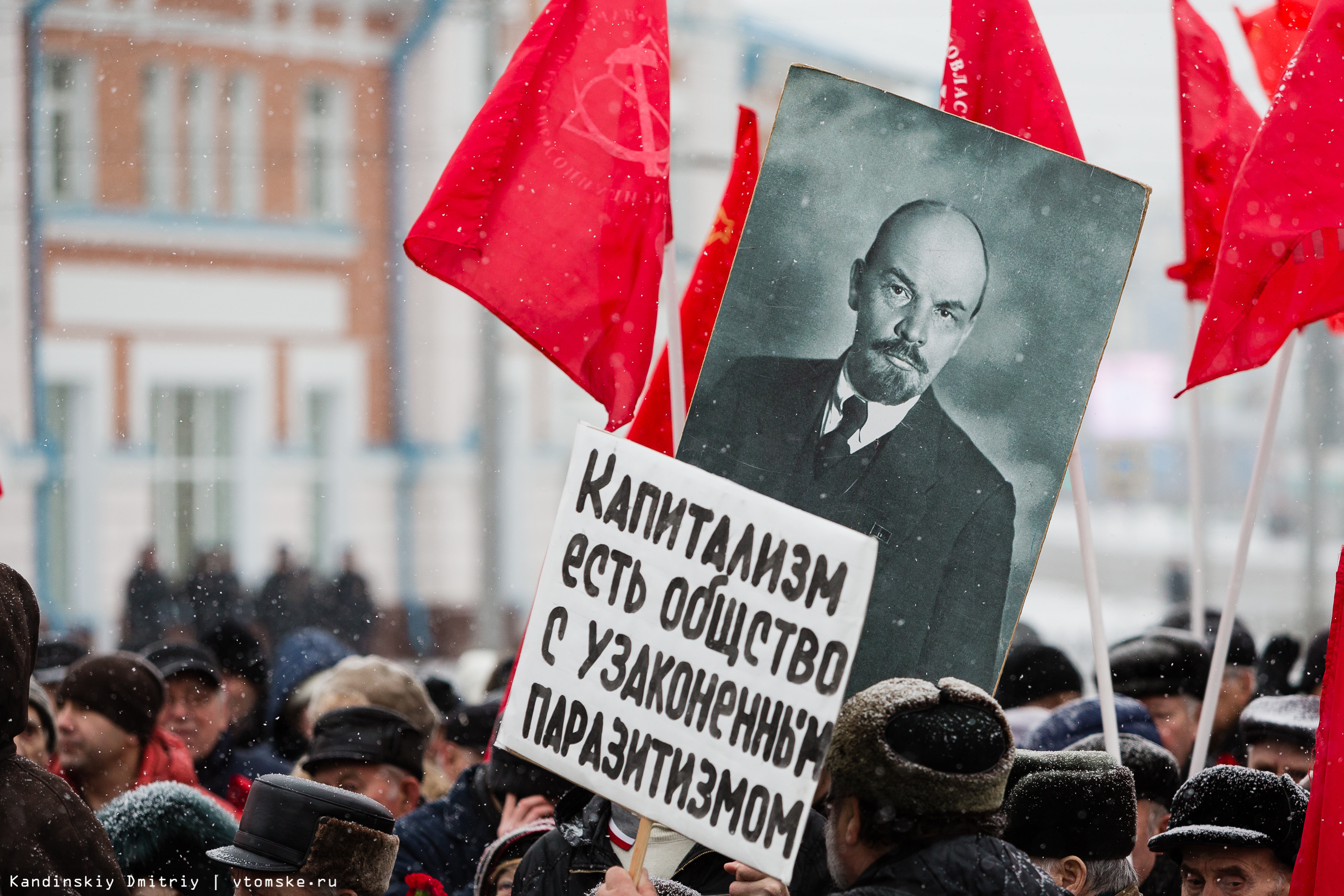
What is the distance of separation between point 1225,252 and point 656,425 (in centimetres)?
146

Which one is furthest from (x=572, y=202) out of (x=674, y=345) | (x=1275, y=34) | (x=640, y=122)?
(x=1275, y=34)

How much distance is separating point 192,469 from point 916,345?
52.5 feet

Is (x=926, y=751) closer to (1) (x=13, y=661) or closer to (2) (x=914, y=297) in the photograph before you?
(2) (x=914, y=297)

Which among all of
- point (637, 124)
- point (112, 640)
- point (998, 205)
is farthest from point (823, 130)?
point (112, 640)

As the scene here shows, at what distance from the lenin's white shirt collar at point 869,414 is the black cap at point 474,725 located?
6.43 feet

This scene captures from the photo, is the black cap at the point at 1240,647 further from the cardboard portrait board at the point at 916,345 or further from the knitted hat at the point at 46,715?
the knitted hat at the point at 46,715

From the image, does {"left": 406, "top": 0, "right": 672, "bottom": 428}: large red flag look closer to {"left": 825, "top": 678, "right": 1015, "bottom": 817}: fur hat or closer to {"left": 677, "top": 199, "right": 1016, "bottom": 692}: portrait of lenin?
{"left": 677, "top": 199, "right": 1016, "bottom": 692}: portrait of lenin

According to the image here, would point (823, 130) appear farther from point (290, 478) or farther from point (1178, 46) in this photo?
point (290, 478)

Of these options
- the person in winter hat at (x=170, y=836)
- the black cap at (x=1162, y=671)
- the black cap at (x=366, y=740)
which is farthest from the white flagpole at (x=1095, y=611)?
the person in winter hat at (x=170, y=836)

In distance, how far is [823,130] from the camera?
2934 millimetres

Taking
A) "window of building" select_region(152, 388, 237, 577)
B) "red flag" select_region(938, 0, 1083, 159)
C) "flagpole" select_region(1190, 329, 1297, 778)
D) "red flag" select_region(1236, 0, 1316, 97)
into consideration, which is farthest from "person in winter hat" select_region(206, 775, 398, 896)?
"window of building" select_region(152, 388, 237, 577)

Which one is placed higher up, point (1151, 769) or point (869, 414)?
point (869, 414)

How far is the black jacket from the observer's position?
108 inches

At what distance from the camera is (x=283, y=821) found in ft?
8.80
